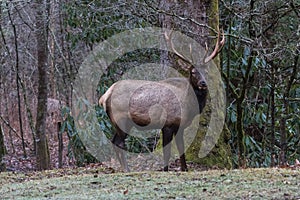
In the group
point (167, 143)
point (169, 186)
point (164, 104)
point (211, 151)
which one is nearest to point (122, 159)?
point (167, 143)

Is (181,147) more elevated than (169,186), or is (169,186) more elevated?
(181,147)

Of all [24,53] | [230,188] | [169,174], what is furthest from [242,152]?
[24,53]

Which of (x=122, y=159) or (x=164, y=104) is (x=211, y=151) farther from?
(x=122, y=159)

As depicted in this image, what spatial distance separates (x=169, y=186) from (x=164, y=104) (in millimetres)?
2168

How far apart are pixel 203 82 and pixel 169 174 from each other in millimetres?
1504

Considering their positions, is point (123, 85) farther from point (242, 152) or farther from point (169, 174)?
point (242, 152)

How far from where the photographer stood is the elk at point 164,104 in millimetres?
8477

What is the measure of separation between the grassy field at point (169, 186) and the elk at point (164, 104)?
Answer: 3.36ft

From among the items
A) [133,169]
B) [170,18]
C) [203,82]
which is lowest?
[133,169]

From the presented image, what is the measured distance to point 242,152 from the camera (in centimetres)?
998

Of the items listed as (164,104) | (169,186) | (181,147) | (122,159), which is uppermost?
(164,104)

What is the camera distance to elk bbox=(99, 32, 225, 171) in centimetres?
848

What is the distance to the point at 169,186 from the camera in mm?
6523

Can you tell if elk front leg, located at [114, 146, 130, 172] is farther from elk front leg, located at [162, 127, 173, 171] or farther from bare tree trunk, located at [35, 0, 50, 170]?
bare tree trunk, located at [35, 0, 50, 170]
